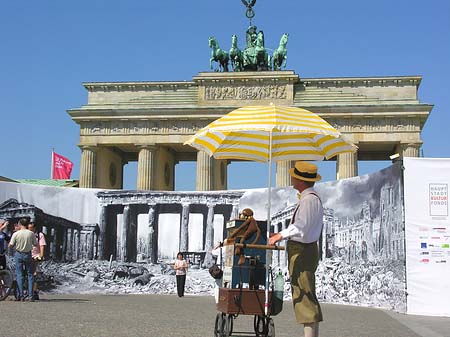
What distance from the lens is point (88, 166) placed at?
174 ft

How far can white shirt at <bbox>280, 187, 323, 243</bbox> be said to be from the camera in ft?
24.0

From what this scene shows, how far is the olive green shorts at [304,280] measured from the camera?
7273 mm

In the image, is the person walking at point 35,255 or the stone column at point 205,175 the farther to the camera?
the stone column at point 205,175

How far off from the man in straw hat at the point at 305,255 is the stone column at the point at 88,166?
1826 inches

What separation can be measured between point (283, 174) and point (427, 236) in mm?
34026

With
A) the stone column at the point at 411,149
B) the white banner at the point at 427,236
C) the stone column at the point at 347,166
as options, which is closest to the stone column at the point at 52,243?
the white banner at the point at 427,236

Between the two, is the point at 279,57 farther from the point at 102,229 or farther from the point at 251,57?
the point at 102,229

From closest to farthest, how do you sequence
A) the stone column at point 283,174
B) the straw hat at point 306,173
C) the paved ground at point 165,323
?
1. the straw hat at point 306,173
2. the paved ground at point 165,323
3. the stone column at point 283,174

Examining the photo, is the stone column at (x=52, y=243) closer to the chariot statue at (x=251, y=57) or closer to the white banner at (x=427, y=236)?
the white banner at (x=427, y=236)

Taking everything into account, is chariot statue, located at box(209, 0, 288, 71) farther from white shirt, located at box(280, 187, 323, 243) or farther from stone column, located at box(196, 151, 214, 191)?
white shirt, located at box(280, 187, 323, 243)

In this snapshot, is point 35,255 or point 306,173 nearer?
point 306,173

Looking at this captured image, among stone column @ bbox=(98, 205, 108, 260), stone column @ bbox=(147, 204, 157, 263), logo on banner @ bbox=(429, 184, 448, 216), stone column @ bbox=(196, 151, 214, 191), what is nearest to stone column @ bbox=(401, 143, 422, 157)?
stone column @ bbox=(196, 151, 214, 191)

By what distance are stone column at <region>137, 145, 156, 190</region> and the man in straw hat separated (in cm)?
4517

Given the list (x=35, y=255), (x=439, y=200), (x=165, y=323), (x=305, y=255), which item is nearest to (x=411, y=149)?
(x=439, y=200)
